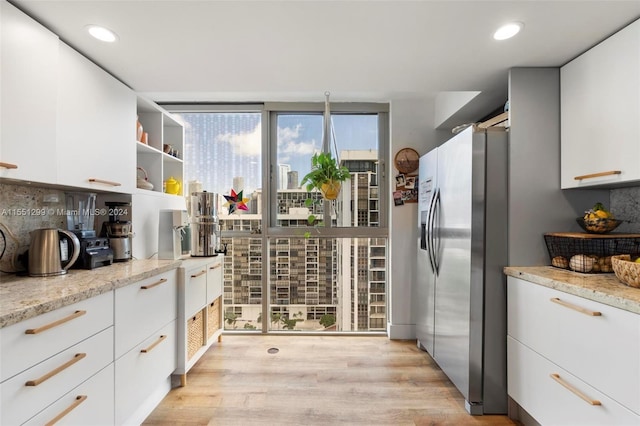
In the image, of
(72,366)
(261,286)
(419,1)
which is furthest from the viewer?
(261,286)

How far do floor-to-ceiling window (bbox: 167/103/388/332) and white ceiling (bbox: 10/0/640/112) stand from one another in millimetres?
1031

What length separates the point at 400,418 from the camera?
1808mm

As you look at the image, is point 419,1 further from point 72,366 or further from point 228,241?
point 228,241

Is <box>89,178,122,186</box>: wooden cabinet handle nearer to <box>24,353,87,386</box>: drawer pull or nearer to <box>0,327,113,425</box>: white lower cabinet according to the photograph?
<box>0,327,113,425</box>: white lower cabinet

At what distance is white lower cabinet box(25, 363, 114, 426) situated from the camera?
1.10m

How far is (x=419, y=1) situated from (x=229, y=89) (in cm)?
145

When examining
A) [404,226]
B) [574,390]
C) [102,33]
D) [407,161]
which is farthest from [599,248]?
[102,33]

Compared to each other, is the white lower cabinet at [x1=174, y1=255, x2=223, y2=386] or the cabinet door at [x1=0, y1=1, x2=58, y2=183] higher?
the cabinet door at [x1=0, y1=1, x2=58, y2=183]

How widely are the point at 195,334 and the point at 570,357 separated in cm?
233

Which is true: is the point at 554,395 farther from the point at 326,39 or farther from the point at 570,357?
the point at 326,39

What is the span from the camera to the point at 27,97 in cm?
139

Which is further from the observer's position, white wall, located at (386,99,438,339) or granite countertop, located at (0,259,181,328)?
white wall, located at (386,99,438,339)

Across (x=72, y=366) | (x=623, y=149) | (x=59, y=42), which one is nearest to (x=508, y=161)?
(x=623, y=149)

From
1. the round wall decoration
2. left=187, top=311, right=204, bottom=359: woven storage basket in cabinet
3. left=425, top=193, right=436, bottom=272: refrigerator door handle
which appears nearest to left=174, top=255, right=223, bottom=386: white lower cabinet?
left=187, top=311, right=204, bottom=359: woven storage basket in cabinet
